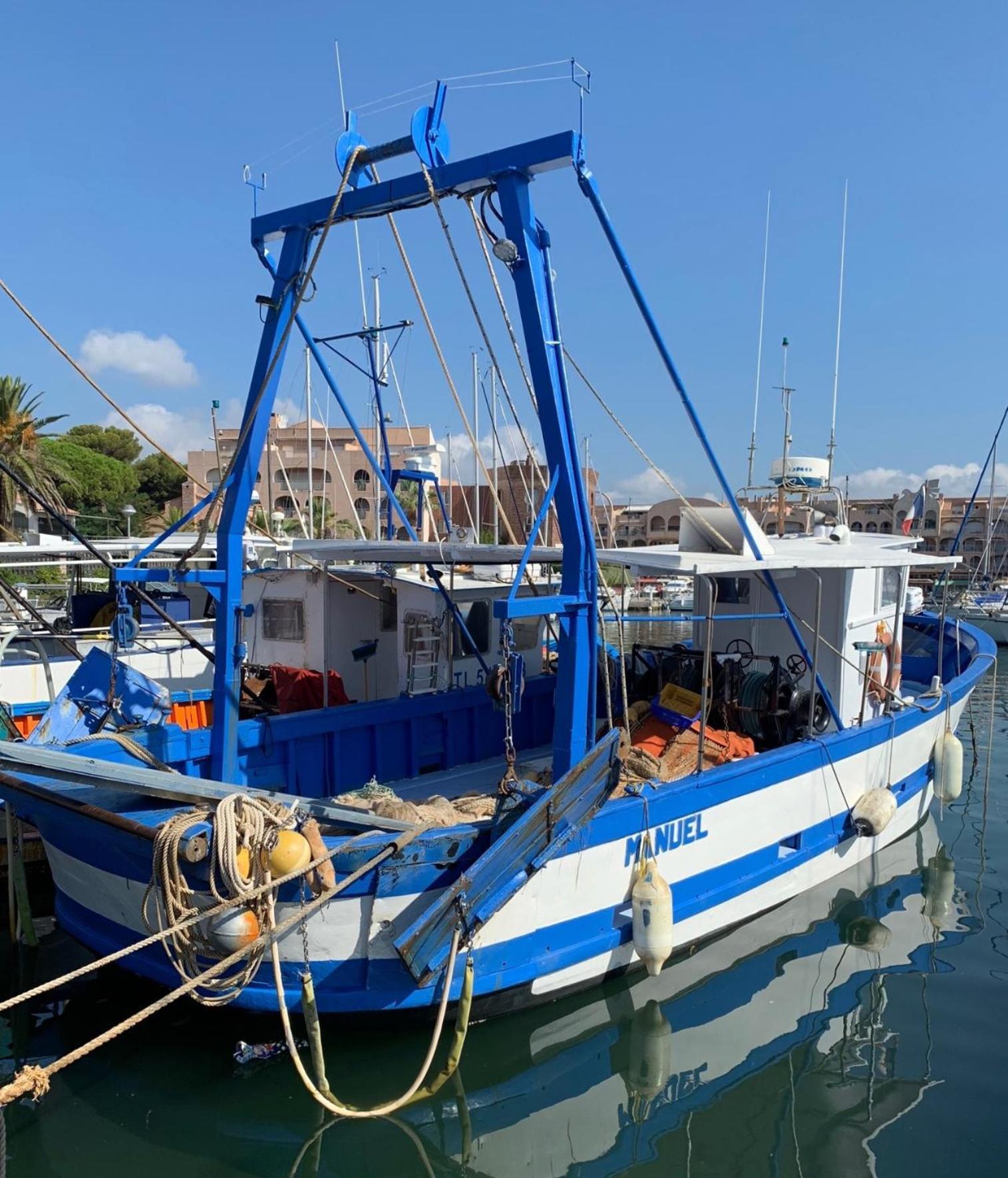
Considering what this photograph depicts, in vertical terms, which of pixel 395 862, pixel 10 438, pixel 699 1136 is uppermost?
pixel 10 438

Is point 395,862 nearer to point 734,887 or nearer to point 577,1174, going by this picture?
point 577,1174

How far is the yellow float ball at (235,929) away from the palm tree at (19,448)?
2583 cm

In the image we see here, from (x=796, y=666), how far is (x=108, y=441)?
63.3 meters

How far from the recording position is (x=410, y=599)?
969 cm

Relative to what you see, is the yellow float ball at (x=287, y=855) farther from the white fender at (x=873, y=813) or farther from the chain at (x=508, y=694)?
the white fender at (x=873, y=813)

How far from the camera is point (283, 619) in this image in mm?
10375

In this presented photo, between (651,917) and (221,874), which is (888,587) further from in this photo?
(221,874)

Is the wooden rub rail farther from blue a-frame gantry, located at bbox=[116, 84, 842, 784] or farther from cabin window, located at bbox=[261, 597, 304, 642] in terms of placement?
cabin window, located at bbox=[261, 597, 304, 642]

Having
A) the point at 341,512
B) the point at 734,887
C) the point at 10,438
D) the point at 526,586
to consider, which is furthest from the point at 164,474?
the point at 734,887

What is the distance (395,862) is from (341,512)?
5443 cm

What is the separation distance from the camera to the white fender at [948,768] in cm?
995

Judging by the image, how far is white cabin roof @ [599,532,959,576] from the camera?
6.81m

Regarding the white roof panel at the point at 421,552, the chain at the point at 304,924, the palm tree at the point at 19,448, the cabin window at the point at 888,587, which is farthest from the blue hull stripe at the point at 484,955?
the palm tree at the point at 19,448

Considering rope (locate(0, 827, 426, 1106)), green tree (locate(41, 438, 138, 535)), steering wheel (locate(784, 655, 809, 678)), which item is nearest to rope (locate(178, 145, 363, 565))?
rope (locate(0, 827, 426, 1106))
